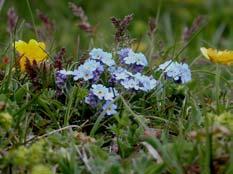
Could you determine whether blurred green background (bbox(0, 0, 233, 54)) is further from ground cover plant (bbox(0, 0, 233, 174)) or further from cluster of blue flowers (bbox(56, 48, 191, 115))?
cluster of blue flowers (bbox(56, 48, 191, 115))

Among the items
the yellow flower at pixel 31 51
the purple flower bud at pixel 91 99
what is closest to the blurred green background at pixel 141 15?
the yellow flower at pixel 31 51

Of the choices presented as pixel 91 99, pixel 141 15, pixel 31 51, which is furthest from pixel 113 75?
pixel 141 15

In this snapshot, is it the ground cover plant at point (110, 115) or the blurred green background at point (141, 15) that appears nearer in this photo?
the ground cover plant at point (110, 115)

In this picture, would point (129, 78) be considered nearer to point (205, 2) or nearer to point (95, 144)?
point (95, 144)

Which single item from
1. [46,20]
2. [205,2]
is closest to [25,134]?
[46,20]

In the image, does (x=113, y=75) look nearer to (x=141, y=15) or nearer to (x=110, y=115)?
(x=110, y=115)

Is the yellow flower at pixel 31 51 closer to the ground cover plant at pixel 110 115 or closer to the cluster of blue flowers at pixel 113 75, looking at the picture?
the ground cover plant at pixel 110 115
